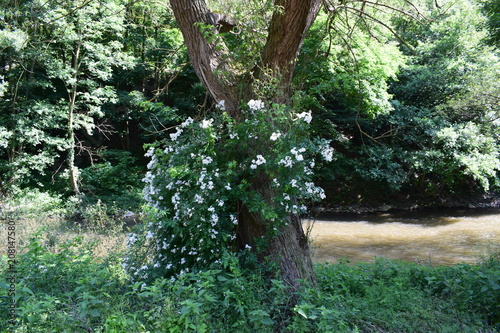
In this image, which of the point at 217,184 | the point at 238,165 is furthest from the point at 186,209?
the point at 238,165

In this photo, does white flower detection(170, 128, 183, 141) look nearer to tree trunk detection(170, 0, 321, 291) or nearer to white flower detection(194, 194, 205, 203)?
tree trunk detection(170, 0, 321, 291)

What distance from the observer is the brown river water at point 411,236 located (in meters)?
10.1

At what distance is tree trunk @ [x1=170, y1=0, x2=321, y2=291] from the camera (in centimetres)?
429

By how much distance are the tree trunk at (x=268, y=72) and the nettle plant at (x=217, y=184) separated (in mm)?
199

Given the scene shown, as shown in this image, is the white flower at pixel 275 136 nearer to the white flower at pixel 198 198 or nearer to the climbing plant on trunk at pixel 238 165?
the climbing plant on trunk at pixel 238 165

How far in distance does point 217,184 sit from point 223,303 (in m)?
1.20

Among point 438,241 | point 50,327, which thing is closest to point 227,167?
point 50,327

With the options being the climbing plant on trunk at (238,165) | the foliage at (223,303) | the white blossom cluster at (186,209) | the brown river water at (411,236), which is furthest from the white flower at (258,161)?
the brown river water at (411,236)

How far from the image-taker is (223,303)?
322 centimetres

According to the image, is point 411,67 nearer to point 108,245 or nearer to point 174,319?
point 108,245

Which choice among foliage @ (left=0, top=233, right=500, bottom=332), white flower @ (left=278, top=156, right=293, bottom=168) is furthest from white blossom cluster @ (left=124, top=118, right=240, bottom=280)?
white flower @ (left=278, top=156, right=293, bottom=168)

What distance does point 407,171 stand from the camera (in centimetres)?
Result: 1802

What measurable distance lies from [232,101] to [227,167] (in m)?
0.90

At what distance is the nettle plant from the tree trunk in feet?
0.65
